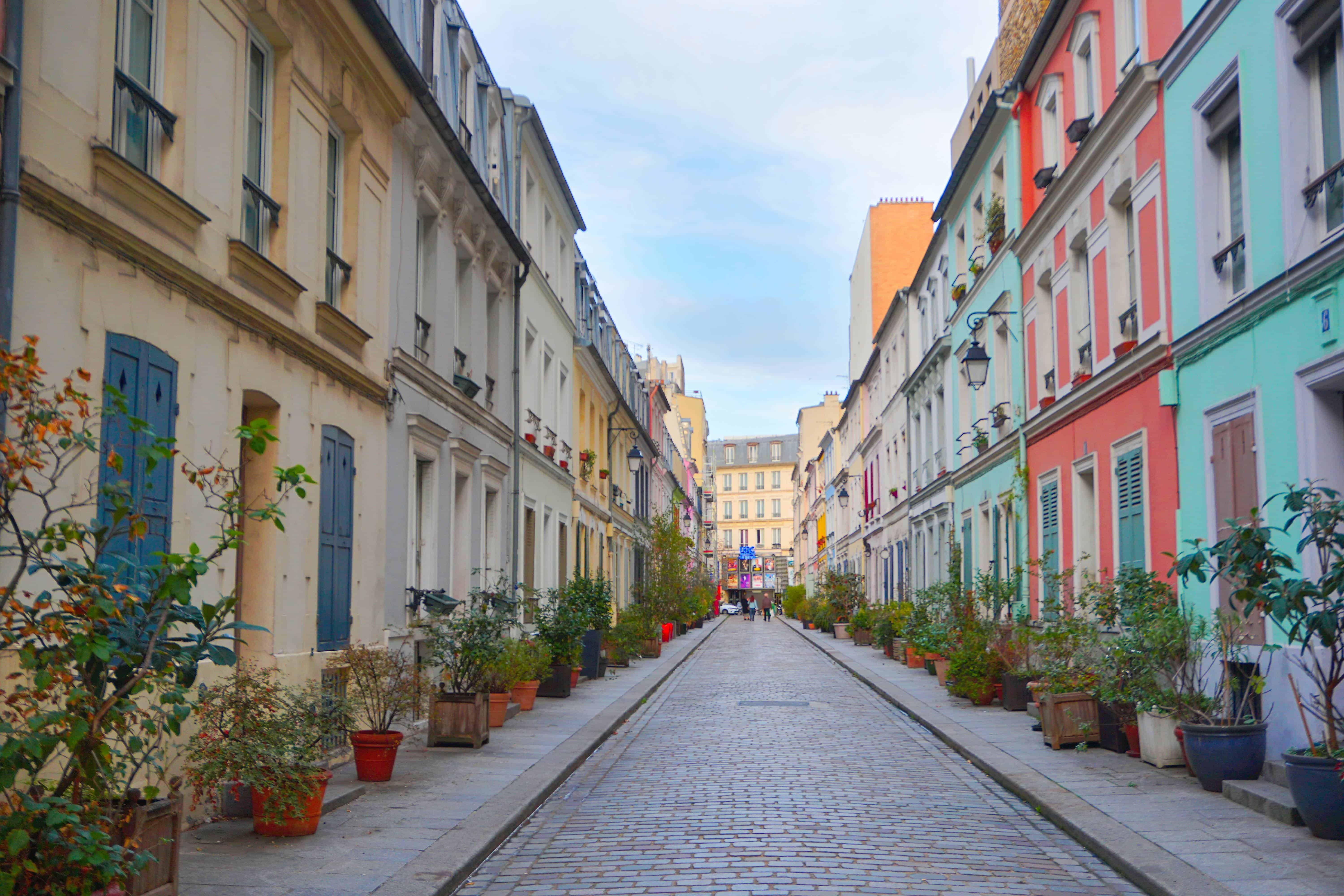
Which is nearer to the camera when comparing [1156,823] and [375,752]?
[1156,823]

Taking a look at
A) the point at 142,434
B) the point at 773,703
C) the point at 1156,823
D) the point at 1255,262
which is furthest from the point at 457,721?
the point at 1255,262

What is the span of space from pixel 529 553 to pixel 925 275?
1335 cm

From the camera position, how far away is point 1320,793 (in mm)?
7105

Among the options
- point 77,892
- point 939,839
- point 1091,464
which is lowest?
point 939,839

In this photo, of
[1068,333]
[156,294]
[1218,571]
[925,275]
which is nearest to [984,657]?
[1068,333]

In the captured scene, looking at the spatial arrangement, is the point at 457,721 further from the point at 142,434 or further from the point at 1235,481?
the point at 1235,481

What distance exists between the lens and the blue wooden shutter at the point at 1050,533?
16.7 m

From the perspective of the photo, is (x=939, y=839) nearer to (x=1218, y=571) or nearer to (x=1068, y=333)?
(x=1218, y=571)

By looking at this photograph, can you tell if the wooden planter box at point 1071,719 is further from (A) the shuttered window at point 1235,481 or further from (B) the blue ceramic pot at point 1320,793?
(B) the blue ceramic pot at point 1320,793

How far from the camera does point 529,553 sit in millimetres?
22000

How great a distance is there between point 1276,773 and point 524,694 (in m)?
9.61

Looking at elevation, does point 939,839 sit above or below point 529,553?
below

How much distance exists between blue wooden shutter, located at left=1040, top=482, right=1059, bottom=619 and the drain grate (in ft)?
12.2

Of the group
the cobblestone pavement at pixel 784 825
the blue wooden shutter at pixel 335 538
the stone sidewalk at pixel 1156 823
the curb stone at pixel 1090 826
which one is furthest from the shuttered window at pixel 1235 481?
the blue wooden shutter at pixel 335 538
